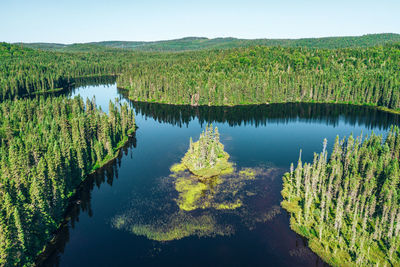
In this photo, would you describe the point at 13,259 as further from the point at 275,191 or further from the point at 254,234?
the point at 275,191

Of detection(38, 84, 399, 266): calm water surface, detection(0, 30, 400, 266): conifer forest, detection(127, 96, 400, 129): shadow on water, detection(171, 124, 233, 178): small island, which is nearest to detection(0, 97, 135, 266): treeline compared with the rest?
detection(0, 30, 400, 266): conifer forest

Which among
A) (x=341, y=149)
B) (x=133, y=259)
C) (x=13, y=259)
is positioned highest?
(x=341, y=149)

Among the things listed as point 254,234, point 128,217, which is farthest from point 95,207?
point 254,234

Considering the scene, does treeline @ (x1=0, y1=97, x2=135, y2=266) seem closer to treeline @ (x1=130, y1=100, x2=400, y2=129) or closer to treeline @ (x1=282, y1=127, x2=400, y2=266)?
treeline @ (x1=130, y1=100, x2=400, y2=129)

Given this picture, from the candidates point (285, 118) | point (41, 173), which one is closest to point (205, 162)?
point (41, 173)

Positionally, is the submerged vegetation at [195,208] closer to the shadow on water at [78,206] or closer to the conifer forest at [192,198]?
the conifer forest at [192,198]

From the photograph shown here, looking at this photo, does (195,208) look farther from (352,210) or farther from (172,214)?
(352,210)

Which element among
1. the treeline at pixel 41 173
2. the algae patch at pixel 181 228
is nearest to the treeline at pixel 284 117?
the treeline at pixel 41 173

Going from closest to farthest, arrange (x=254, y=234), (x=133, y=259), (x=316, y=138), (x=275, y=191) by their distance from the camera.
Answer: (x=133, y=259), (x=254, y=234), (x=275, y=191), (x=316, y=138)
